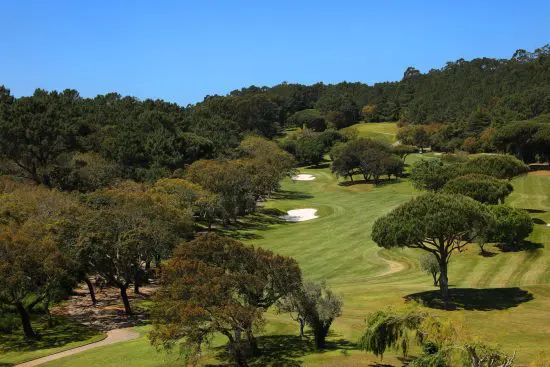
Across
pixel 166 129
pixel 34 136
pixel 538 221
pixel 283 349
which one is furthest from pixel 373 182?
pixel 283 349

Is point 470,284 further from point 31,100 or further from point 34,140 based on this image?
point 31,100

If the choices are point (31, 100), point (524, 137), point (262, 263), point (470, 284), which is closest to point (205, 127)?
point (31, 100)

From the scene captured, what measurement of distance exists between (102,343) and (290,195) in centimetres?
8175

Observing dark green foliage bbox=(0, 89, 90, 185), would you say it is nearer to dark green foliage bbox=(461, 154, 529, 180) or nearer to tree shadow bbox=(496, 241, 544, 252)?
dark green foliage bbox=(461, 154, 529, 180)

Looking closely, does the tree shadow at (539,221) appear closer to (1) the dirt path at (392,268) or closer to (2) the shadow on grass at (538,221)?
(2) the shadow on grass at (538,221)

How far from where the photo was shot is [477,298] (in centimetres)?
3978

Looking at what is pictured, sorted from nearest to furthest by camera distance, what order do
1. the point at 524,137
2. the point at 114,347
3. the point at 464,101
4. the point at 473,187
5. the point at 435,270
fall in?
the point at 114,347 < the point at 435,270 < the point at 473,187 < the point at 524,137 < the point at 464,101

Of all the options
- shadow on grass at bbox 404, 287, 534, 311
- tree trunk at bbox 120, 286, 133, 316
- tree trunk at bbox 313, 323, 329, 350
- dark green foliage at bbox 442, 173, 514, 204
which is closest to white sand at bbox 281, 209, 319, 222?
dark green foliage at bbox 442, 173, 514, 204

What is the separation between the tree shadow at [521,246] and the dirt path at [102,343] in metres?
38.7

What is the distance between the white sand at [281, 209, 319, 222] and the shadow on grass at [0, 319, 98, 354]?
176 ft

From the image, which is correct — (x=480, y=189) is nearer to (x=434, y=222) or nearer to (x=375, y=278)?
(x=375, y=278)

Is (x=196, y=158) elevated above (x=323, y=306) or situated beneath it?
elevated above

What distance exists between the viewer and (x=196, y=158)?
352 ft

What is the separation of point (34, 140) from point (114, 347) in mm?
53901
